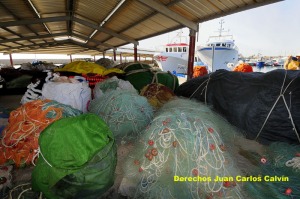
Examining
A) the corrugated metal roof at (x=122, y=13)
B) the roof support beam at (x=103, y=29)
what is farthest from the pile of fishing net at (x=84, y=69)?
the roof support beam at (x=103, y=29)

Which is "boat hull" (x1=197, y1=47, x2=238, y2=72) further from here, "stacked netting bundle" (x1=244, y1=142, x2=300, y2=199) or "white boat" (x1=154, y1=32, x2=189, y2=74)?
"stacked netting bundle" (x1=244, y1=142, x2=300, y2=199)

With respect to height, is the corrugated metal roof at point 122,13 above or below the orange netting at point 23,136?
above

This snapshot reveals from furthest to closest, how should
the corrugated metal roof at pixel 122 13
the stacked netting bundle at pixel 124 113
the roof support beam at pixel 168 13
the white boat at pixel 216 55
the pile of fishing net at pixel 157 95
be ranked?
the white boat at pixel 216 55
the roof support beam at pixel 168 13
the corrugated metal roof at pixel 122 13
the pile of fishing net at pixel 157 95
the stacked netting bundle at pixel 124 113

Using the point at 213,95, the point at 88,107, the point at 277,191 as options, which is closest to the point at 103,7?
the point at 88,107

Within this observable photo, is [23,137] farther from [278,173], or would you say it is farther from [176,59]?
[176,59]

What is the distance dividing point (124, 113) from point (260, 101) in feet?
7.66

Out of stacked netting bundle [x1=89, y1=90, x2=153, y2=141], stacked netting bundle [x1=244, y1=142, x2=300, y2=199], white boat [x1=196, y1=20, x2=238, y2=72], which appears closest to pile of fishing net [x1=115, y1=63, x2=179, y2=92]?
stacked netting bundle [x1=89, y1=90, x2=153, y2=141]

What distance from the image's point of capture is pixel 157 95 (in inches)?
161

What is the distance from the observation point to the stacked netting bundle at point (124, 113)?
301 centimetres

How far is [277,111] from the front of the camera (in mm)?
3162

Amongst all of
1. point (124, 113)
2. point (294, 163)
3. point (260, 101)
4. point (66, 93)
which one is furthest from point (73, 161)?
point (260, 101)

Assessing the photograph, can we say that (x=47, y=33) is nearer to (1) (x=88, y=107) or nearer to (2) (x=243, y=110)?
(1) (x=88, y=107)

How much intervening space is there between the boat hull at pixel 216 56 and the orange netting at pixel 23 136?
20.9m

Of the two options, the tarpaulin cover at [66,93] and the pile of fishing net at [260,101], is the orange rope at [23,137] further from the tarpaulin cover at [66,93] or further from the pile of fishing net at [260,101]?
the pile of fishing net at [260,101]
